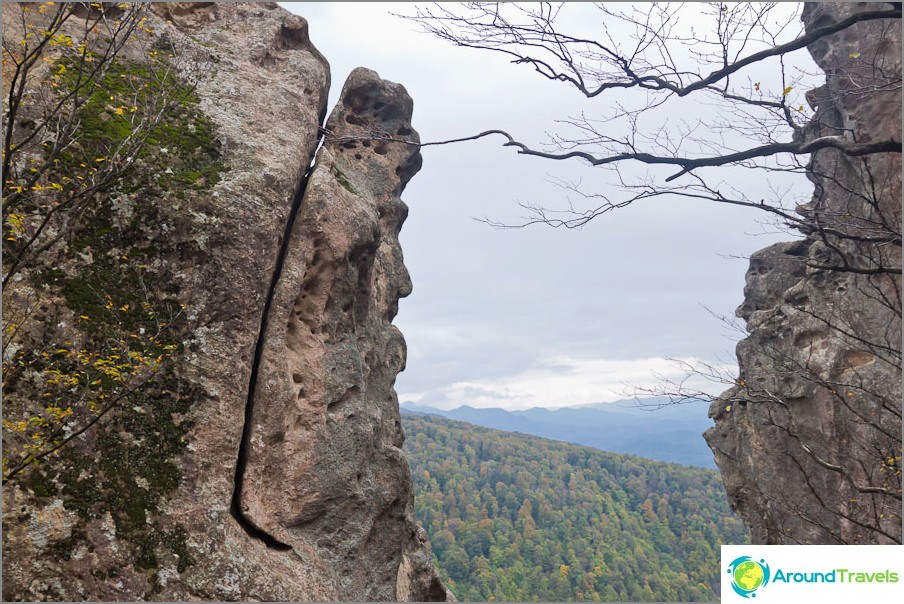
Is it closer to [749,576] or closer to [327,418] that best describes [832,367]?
[749,576]

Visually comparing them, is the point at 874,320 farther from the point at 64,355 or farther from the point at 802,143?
the point at 64,355

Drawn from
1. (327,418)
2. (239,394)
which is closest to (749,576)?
(327,418)

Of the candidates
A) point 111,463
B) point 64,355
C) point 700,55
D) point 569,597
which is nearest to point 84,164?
point 64,355

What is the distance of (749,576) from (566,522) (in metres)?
82.4

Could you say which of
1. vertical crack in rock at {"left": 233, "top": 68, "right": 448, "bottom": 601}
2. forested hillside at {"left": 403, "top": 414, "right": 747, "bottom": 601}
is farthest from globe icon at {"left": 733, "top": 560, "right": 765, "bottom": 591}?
forested hillside at {"left": 403, "top": 414, "right": 747, "bottom": 601}

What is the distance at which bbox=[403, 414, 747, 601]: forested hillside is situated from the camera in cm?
7012

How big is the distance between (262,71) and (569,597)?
68.5 m

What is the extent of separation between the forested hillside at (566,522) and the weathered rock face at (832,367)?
173 feet

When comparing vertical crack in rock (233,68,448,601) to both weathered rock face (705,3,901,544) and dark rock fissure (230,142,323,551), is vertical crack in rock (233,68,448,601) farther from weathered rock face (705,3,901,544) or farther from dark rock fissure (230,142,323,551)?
weathered rock face (705,3,901,544)

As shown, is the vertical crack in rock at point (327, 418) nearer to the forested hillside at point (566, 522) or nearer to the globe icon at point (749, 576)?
the globe icon at point (749, 576)

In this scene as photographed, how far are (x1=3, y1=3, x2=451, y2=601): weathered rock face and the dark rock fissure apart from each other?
0.08 ft

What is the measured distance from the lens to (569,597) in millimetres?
66938

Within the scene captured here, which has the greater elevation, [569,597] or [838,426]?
[838,426]

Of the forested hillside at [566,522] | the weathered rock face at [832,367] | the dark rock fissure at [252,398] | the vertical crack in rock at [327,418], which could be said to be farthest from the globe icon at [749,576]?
the forested hillside at [566,522]
